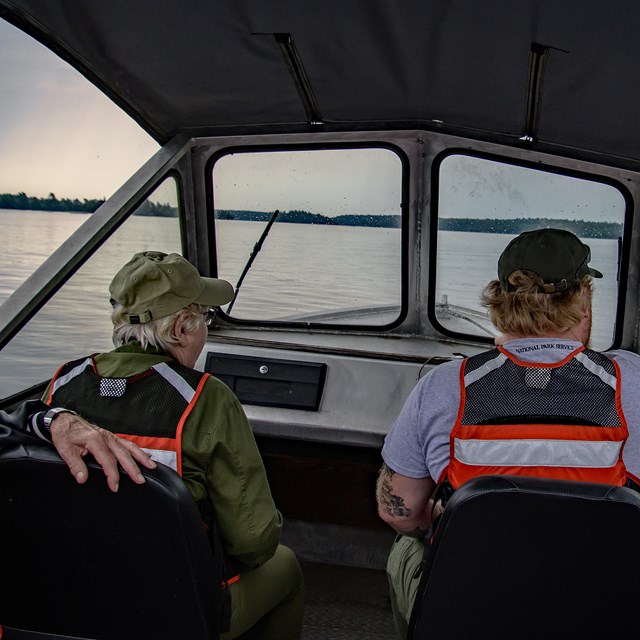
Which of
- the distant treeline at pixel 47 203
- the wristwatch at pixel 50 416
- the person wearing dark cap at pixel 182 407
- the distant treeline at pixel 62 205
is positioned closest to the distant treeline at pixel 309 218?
the distant treeline at pixel 62 205

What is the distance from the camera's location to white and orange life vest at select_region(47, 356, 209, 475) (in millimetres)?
1590

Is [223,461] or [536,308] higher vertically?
[536,308]

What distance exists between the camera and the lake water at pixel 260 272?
2.62 metres

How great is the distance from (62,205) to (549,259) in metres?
1.91

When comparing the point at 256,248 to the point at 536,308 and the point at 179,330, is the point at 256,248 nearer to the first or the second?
the point at 179,330

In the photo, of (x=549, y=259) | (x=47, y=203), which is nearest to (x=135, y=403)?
(x=549, y=259)

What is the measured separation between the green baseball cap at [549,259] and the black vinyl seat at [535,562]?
62cm

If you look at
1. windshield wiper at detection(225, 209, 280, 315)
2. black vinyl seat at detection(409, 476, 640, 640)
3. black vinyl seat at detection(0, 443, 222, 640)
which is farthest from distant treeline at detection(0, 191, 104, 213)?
black vinyl seat at detection(409, 476, 640, 640)

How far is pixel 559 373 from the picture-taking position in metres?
1.55

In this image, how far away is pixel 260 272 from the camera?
3.47m

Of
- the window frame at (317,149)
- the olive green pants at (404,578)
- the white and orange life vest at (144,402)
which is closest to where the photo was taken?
the white and orange life vest at (144,402)

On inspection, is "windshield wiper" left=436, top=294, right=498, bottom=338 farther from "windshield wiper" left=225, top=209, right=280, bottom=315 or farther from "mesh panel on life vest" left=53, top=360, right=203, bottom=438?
"mesh panel on life vest" left=53, top=360, right=203, bottom=438

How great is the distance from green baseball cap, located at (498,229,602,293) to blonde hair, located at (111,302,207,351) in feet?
2.76

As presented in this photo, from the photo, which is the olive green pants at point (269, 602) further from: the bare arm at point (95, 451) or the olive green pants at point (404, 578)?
the bare arm at point (95, 451)
